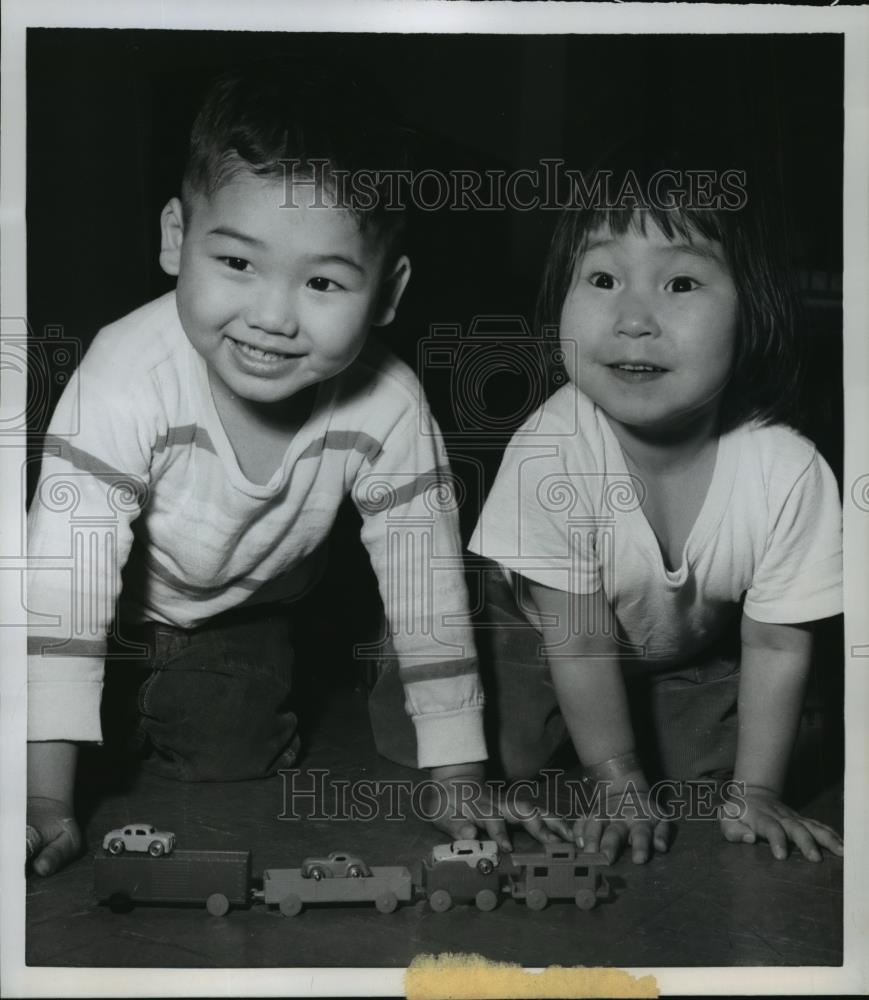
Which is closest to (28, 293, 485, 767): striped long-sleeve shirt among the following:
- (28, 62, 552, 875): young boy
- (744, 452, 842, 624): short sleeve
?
(28, 62, 552, 875): young boy

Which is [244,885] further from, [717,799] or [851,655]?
[851,655]

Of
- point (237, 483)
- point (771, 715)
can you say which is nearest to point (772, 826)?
point (771, 715)

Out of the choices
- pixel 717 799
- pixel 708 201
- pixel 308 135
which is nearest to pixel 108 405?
pixel 308 135

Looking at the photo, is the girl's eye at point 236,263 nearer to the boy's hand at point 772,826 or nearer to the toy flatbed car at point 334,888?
the toy flatbed car at point 334,888

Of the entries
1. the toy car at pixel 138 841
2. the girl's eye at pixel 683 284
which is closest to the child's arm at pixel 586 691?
the girl's eye at pixel 683 284

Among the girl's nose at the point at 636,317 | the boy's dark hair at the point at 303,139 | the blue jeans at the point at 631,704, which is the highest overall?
the boy's dark hair at the point at 303,139

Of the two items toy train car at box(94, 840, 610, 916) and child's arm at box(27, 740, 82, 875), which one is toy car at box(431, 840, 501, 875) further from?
child's arm at box(27, 740, 82, 875)
